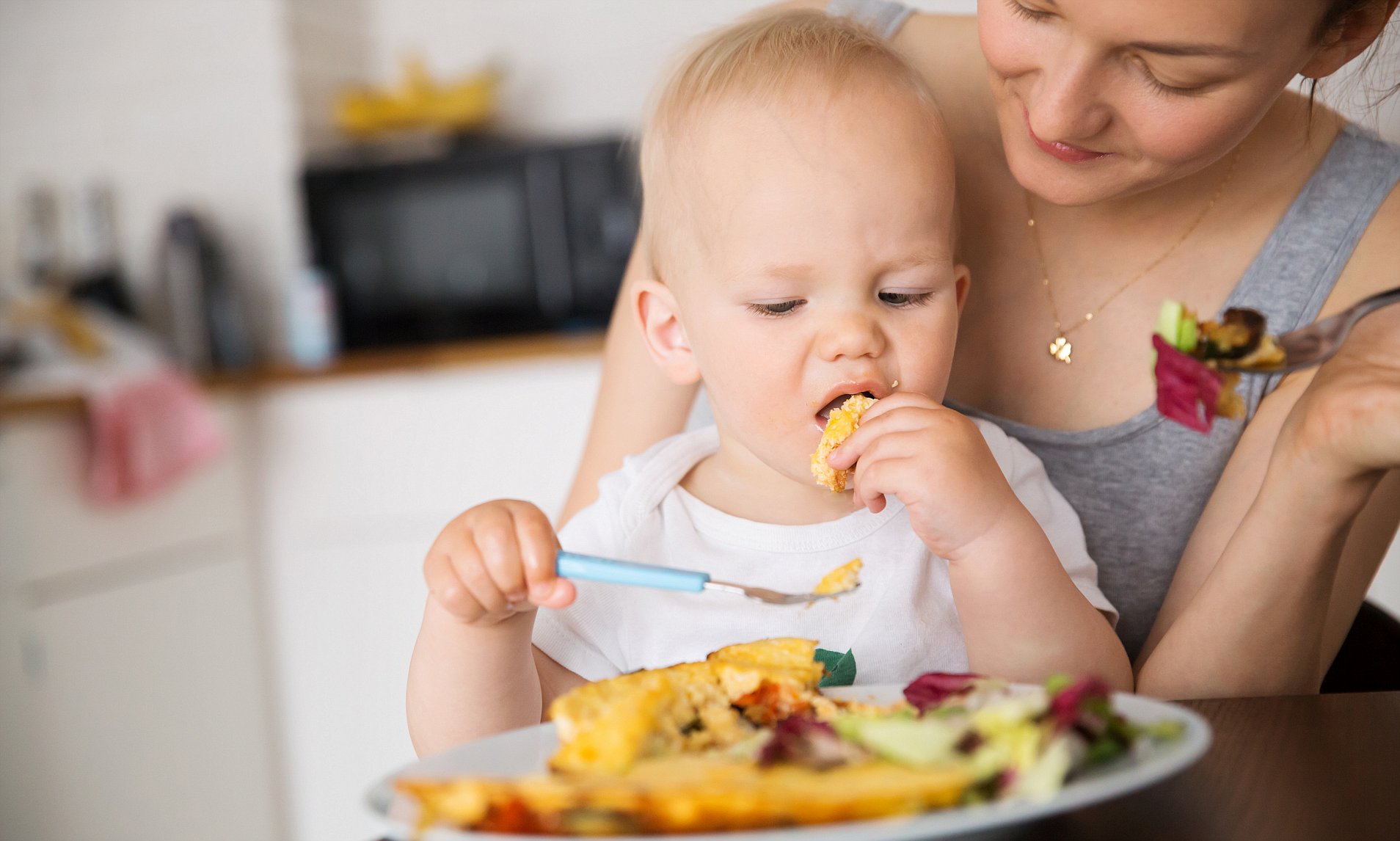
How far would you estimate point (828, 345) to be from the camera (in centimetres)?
86

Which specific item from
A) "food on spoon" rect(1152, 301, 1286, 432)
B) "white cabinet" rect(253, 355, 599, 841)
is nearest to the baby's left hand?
"food on spoon" rect(1152, 301, 1286, 432)

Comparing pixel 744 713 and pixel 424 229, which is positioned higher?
pixel 424 229

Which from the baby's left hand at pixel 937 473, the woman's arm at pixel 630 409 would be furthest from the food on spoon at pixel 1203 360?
the woman's arm at pixel 630 409

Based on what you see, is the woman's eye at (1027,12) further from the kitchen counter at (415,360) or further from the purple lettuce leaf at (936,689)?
the kitchen counter at (415,360)

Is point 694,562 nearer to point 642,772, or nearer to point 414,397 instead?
point 642,772

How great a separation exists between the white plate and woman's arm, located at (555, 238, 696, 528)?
0.60 m

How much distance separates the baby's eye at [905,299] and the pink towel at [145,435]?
6.52 feet

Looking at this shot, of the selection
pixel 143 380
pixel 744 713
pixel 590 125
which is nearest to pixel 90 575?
pixel 143 380

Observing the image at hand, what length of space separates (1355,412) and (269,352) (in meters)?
2.97

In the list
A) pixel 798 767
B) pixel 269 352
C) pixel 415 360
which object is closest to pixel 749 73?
pixel 798 767

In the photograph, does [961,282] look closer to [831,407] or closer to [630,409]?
[831,407]

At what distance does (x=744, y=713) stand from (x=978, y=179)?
746mm

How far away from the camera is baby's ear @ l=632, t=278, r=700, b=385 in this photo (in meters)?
1.04

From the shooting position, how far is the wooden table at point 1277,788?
20.5 inches
